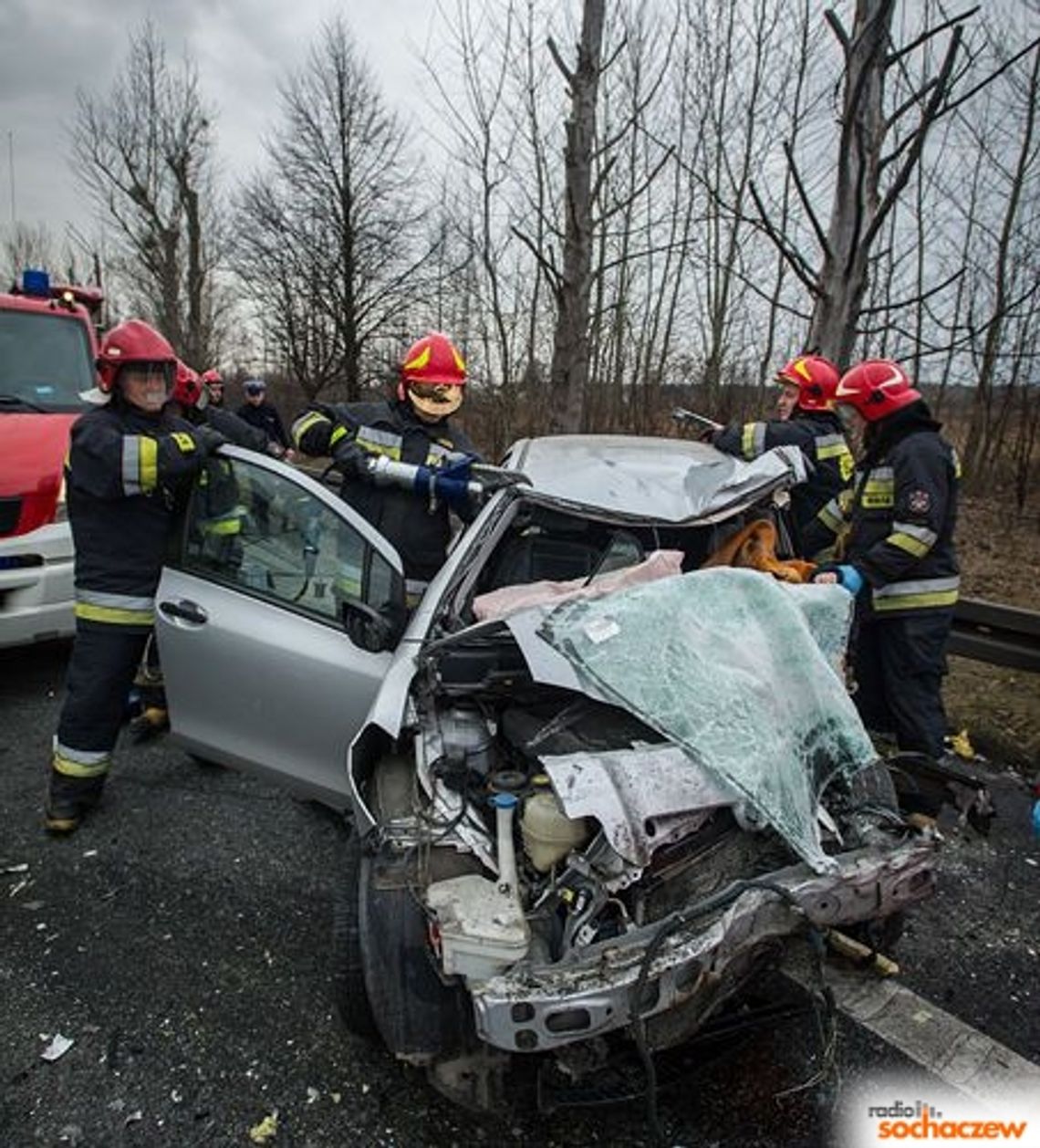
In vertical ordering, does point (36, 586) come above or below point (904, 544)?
below

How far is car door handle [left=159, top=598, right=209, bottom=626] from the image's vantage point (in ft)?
9.46

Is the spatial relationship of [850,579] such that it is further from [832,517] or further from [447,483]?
[447,483]

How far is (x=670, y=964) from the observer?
1525mm

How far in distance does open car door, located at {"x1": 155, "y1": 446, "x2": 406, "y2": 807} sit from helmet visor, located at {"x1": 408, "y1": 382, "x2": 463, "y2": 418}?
2.87 feet

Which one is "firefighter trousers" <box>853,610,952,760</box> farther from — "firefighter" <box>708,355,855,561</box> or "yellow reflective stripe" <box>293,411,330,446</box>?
"yellow reflective stripe" <box>293,411,330,446</box>

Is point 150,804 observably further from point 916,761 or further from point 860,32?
point 860,32

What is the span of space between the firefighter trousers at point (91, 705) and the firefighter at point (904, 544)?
274 cm

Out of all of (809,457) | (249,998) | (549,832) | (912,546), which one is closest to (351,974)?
(249,998)

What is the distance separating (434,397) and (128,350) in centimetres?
123

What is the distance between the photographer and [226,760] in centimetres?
297

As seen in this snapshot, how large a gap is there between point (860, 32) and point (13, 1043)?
5.71 m

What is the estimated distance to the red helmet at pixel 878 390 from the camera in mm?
3289

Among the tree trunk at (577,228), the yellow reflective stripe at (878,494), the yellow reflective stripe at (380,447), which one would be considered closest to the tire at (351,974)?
the yellow reflective stripe at (380,447)

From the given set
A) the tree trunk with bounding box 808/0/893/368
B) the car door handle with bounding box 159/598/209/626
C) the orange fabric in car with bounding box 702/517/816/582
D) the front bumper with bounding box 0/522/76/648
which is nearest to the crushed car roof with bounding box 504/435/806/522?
the orange fabric in car with bounding box 702/517/816/582
